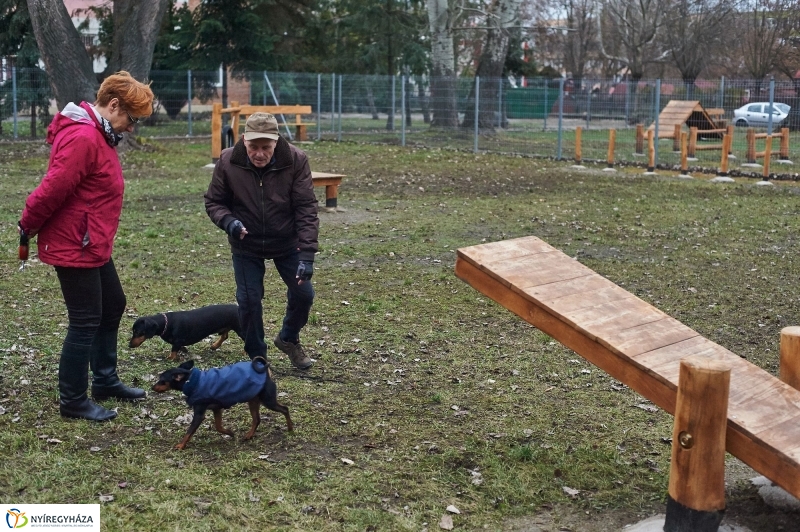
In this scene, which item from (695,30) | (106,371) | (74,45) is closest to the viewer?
(106,371)

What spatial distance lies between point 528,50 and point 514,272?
40.9 m

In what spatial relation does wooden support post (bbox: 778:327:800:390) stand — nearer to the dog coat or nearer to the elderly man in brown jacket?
the dog coat

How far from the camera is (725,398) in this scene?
3711 mm

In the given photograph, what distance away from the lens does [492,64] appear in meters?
31.0

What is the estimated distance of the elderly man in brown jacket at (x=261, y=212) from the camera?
18.7ft

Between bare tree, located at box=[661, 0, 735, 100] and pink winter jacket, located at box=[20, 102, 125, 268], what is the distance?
40.6 metres

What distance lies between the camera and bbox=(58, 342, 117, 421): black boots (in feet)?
16.7

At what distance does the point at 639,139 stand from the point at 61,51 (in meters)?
13.8

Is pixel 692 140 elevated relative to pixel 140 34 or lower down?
lower down

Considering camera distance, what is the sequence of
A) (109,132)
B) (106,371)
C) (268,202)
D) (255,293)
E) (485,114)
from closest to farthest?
1. (109,132)
2. (106,371)
3. (268,202)
4. (255,293)
5. (485,114)

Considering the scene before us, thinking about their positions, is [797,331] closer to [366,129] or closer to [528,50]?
[366,129]

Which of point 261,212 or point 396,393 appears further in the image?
point 396,393

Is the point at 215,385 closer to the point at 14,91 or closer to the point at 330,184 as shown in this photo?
the point at 330,184

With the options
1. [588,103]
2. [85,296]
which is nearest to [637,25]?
[588,103]
